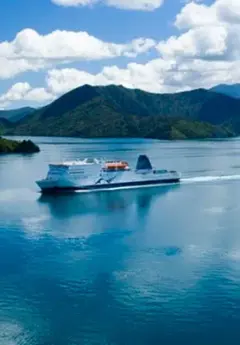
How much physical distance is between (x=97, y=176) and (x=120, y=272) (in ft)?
116

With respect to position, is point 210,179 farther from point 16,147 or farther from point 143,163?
point 16,147

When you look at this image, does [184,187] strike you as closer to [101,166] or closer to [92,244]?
[101,166]

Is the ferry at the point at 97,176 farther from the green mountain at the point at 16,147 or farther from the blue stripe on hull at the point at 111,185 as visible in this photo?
the green mountain at the point at 16,147

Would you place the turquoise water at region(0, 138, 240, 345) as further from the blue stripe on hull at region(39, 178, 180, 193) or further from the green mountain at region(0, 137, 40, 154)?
the green mountain at region(0, 137, 40, 154)

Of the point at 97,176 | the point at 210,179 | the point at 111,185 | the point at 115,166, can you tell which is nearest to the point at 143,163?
the point at 115,166

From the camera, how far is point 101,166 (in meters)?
65.1

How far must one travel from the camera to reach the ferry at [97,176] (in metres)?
62.4

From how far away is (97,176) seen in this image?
64812 millimetres

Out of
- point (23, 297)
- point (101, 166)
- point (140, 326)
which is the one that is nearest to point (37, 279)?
point (23, 297)

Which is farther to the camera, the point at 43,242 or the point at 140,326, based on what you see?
the point at 43,242

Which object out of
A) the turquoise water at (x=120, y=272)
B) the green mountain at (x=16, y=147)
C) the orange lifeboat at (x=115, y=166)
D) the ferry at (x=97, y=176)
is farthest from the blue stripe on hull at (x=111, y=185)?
the green mountain at (x=16, y=147)

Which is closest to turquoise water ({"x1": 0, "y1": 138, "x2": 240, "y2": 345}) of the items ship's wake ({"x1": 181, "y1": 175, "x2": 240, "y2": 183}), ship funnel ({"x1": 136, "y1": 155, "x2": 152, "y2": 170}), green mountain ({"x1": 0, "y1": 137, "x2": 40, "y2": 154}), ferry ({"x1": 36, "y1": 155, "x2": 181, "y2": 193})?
ferry ({"x1": 36, "y1": 155, "x2": 181, "y2": 193})

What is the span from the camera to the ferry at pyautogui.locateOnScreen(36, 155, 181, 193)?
205ft

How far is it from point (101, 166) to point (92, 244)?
28.7 m
